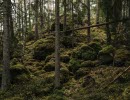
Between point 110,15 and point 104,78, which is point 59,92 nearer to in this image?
point 104,78

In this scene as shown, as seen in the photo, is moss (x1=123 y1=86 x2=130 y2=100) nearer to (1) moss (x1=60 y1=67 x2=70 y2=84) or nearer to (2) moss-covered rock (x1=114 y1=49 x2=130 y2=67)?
(2) moss-covered rock (x1=114 y1=49 x2=130 y2=67)

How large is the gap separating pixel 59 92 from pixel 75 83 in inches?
91.3

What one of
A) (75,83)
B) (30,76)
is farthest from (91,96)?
(30,76)

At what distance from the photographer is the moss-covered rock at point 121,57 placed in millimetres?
19234

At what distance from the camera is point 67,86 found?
1795cm

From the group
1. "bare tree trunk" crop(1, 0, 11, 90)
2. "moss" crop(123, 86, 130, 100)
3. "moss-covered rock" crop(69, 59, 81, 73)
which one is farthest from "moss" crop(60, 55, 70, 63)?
"moss" crop(123, 86, 130, 100)

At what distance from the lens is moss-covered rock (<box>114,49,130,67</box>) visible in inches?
757

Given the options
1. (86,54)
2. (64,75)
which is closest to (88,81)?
(64,75)

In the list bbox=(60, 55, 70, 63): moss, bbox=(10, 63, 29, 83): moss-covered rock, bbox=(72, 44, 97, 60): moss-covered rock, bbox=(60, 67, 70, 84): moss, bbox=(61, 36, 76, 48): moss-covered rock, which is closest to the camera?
bbox=(60, 67, 70, 84): moss

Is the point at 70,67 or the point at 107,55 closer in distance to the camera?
the point at 107,55

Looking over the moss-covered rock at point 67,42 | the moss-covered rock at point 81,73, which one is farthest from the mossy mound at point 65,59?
the moss-covered rock at point 67,42

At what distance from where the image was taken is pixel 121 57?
19.7 m

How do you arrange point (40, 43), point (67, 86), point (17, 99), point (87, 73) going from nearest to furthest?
1. point (17, 99)
2. point (67, 86)
3. point (87, 73)
4. point (40, 43)

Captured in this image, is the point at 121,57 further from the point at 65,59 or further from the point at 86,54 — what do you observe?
the point at 65,59
